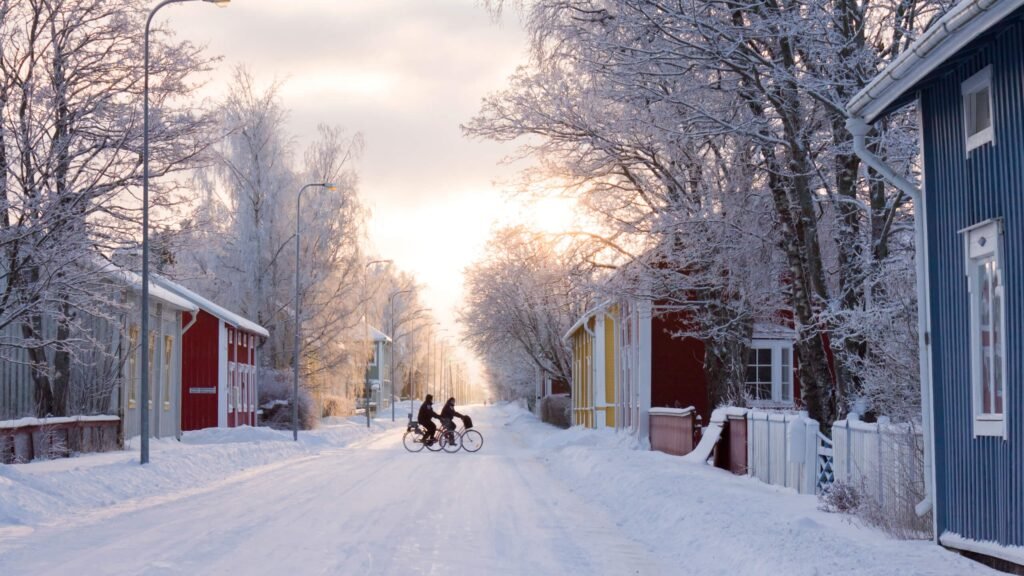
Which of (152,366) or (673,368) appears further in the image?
(152,366)

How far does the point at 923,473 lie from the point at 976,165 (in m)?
3.67

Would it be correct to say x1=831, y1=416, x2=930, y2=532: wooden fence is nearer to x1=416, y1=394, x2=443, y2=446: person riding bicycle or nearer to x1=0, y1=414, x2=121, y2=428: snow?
x1=0, y1=414, x2=121, y2=428: snow

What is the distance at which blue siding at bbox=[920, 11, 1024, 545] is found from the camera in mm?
9352

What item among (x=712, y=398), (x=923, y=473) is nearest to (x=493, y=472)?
(x=712, y=398)

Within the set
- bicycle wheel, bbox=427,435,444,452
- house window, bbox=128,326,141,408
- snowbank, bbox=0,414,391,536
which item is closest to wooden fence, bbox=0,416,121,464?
snowbank, bbox=0,414,391,536

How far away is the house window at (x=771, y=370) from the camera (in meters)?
34.0

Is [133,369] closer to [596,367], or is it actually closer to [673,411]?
[673,411]

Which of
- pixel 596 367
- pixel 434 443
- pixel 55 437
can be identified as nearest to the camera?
pixel 55 437

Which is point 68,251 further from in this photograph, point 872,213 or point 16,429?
point 872,213

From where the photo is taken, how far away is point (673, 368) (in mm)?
34594

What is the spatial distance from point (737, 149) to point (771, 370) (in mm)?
11852

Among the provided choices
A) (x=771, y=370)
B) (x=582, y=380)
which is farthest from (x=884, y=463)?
(x=582, y=380)

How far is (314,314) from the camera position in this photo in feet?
182

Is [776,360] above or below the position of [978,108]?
below
